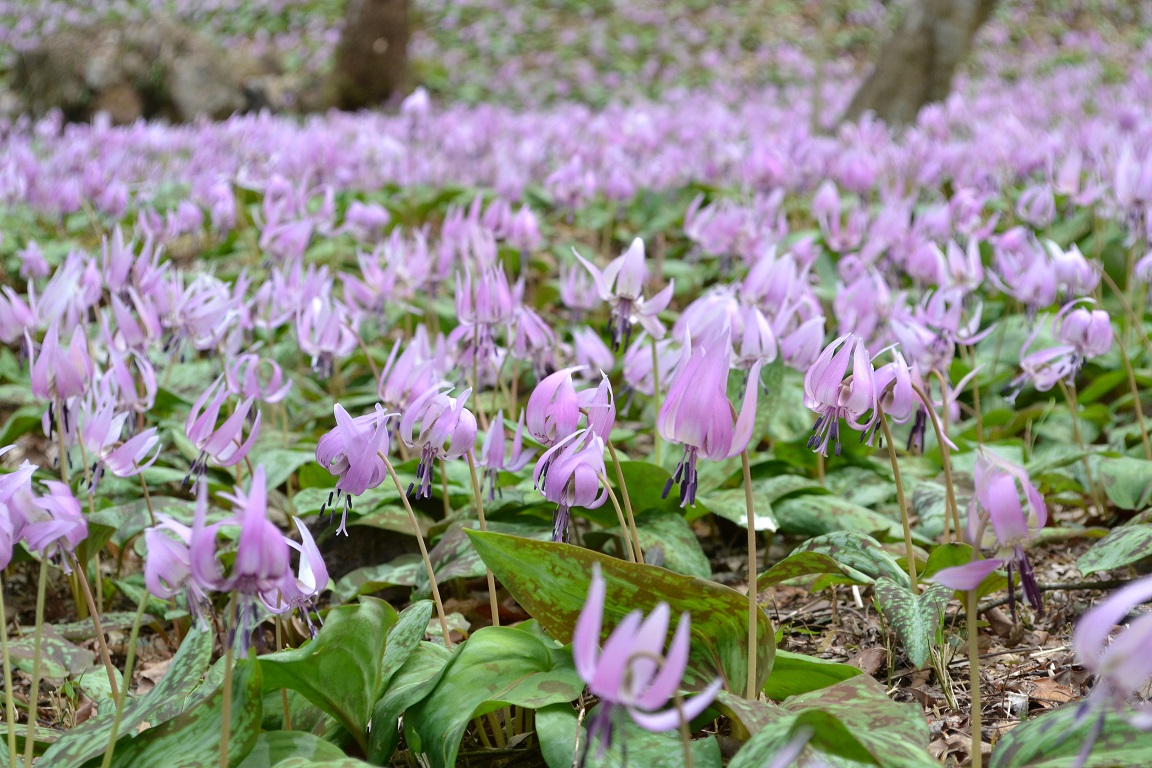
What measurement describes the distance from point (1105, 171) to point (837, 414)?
339 centimetres

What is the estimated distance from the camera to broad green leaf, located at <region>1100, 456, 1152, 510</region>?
231 centimetres

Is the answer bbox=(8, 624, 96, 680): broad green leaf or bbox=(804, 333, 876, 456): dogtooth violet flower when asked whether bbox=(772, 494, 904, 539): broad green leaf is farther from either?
bbox=(8, 624, 96, 680): broad green leaf

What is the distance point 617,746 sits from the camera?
1.39 meters

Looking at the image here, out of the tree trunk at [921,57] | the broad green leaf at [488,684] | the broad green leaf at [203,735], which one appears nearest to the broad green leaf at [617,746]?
the broad green leaf at [488,684]

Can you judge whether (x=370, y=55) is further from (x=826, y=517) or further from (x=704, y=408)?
(x=704, y=408)

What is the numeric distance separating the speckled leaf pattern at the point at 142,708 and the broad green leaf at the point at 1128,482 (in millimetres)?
1975

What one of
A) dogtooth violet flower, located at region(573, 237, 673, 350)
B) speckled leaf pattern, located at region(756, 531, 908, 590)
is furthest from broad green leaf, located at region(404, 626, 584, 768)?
dogtooth violet flower, located at region(573, 237, 673, 350)

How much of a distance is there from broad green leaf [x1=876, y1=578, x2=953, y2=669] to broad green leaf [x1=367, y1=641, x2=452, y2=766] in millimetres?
687

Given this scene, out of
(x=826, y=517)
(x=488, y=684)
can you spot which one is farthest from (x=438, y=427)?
(x=826, y=517)

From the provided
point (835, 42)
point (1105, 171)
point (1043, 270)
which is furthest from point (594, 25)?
point (1043, 270)

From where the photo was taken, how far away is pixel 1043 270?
2834 mm

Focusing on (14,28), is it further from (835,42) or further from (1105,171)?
(1105,171)

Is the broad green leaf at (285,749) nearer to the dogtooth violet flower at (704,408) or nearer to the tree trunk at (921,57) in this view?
the dogtooth violet flower at (704,408)

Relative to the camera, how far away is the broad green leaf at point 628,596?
4.65 feet
